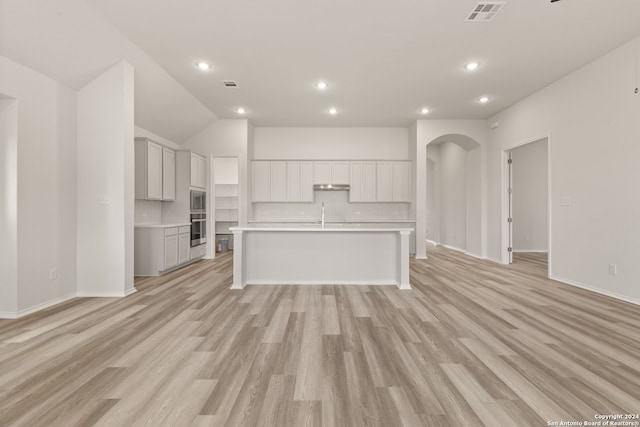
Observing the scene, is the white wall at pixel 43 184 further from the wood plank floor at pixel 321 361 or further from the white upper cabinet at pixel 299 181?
the white upper cabinet at pixel 299 181

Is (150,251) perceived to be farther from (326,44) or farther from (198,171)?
(326,44)

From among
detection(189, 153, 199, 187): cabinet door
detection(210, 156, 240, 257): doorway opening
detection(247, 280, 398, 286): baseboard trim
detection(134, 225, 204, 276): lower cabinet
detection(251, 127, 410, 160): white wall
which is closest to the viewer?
detection(247, 280, 398, 286): baseboard trim

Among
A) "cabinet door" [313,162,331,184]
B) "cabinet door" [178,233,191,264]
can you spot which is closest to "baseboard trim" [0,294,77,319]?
"cabinet door" [178,233,191,264]

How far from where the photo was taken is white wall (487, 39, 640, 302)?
3553mm

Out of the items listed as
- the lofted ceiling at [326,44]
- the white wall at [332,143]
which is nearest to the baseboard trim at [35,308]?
the lofted ceiling at [326,44]

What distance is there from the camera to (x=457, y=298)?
365 cm

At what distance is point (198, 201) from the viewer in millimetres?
6309

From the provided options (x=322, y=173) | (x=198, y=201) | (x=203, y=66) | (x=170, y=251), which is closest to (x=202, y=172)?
(x=198, y=201)

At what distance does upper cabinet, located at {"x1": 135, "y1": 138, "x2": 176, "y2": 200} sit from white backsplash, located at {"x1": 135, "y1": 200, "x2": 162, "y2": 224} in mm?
359

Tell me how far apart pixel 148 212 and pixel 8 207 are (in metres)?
2.63

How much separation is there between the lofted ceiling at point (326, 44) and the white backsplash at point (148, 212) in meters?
A: 1.62

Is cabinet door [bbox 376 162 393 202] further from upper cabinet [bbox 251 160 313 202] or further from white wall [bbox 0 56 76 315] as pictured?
white wall [bbox 0 56 76 315]

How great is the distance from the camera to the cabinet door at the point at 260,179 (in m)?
7.21

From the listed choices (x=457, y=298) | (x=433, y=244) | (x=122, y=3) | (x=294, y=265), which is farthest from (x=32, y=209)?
(x=433, y=244)
